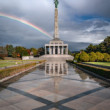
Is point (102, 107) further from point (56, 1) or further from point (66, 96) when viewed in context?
point (56, 1)

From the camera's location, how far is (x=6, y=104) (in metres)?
6.30

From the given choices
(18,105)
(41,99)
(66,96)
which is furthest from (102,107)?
(18,105)

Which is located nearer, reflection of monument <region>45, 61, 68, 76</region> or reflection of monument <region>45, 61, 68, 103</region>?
reflection of monument <region>45, 61, 68, 103</region>

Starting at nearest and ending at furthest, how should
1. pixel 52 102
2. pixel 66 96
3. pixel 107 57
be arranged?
1. pixel 52 102
2. pixel 66 96
3. pixel 107 57

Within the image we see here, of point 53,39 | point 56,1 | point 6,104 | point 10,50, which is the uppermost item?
point 56,1

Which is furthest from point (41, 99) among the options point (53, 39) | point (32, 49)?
point (32, 49)

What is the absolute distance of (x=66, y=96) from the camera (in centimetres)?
754

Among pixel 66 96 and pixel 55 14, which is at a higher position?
pixel 55 14

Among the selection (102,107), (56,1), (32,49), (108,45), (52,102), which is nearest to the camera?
(102,107)

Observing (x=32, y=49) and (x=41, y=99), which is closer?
(x=41, y=99)

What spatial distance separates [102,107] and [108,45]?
6396 centimetres

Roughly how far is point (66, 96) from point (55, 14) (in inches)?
3204

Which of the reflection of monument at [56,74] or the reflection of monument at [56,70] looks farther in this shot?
the reflection of monument at [56,70]

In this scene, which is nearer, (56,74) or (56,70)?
(56,74)
